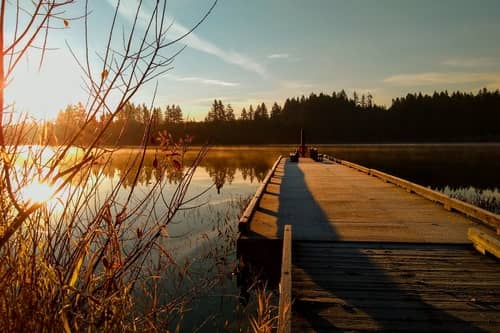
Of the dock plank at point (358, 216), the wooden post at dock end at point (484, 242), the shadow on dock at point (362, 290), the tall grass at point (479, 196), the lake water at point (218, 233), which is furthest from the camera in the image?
the tall grass at point (479, 196)

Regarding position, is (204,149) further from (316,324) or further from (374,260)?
(374,260)

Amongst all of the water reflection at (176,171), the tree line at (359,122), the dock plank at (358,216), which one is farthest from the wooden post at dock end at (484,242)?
the tree line at (359,122)

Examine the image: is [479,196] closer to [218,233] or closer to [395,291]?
[218,233]

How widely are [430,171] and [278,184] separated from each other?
16319 millimetres

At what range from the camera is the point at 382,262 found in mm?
5070

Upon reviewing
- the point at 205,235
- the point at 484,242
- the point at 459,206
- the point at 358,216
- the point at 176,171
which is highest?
the point at 176,171

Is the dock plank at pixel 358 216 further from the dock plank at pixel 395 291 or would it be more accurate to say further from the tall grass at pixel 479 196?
the tall grass at pixel 479 196

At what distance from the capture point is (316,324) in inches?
137

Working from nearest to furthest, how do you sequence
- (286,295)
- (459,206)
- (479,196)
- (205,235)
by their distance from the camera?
(286,295)
(205,235)
(459,206)
(479,196)

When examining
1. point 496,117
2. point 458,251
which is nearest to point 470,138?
point 496,117

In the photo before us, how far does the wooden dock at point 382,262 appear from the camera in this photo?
3.57 m

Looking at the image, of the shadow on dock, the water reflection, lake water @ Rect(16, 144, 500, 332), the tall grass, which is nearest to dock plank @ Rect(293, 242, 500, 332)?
the shadow on dock

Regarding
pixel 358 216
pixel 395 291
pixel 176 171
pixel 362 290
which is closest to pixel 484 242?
pixel 395 291

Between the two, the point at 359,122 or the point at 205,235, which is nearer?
the point at 205,235
